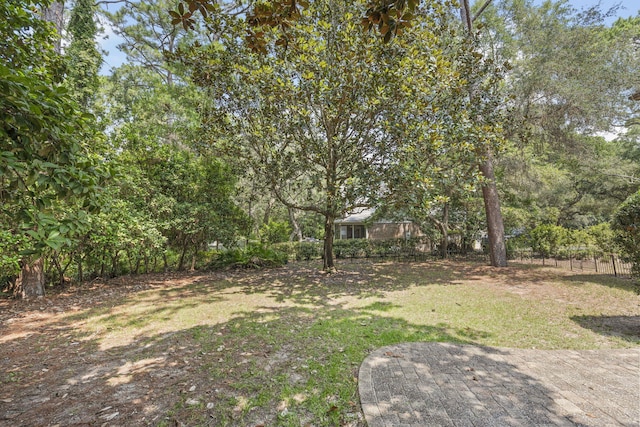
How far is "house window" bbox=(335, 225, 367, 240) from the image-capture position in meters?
26.1

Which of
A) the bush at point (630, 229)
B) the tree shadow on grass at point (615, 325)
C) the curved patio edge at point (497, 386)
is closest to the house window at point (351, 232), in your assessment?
the bush at point (630, 229)

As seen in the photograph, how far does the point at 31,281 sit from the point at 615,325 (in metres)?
14.1

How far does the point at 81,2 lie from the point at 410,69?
13.3 metres

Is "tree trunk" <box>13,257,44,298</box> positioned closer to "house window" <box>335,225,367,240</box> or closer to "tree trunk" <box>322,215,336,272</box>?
"tree trunk" <box>322,215,336,272</box>

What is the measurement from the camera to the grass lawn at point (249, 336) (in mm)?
3062

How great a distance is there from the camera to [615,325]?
5582 mm

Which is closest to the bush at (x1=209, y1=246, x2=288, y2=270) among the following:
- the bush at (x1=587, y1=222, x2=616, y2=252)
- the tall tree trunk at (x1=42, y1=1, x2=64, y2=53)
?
the tall tree trunk at (x1=42, y1=1, x2=64, y2=53)

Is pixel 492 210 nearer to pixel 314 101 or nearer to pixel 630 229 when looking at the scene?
pixel 630 229

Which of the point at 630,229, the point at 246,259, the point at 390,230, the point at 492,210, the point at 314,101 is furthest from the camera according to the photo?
the point at 390,230

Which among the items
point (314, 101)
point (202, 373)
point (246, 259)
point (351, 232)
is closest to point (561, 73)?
point (314, 101)

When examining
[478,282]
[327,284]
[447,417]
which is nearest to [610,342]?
[447,417]

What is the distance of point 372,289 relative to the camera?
9086 mm

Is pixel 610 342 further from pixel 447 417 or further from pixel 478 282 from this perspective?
pixel 478 282

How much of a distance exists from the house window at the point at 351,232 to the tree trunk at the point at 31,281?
67.1 feet
